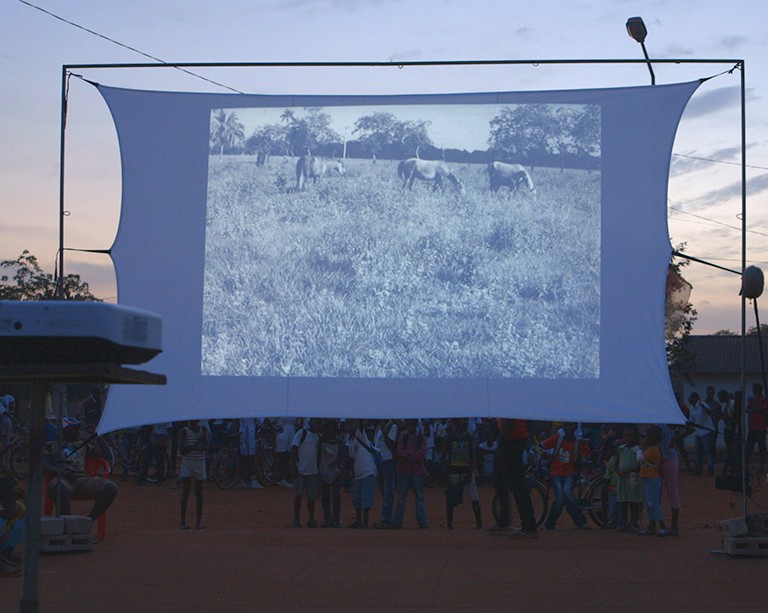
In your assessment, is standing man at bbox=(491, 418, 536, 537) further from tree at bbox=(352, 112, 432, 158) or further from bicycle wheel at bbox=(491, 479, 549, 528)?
tree at bbox=(352, 112, 432, 158)

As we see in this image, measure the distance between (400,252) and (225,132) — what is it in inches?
95.8

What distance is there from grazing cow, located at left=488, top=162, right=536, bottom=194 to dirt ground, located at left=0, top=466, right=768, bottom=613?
3901mm

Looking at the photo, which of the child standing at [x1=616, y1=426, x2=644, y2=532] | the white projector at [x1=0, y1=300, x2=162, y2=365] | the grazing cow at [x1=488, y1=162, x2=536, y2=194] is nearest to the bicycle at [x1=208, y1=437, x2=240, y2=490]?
the child standing at [x1=616, y1=426, x2=644, y2=532]

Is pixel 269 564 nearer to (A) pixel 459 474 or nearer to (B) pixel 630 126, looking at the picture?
(A) pixel 459 474

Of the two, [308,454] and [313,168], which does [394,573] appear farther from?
[308,454]

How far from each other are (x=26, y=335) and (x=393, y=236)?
669 cm

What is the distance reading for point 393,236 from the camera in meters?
11.4

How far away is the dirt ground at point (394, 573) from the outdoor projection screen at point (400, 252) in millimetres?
1488

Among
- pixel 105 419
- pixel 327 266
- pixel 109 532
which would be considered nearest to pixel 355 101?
pixel 327 266

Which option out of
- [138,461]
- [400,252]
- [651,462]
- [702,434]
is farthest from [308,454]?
[702,434]

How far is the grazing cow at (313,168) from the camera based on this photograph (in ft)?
38.2

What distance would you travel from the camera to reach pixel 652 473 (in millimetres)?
12742

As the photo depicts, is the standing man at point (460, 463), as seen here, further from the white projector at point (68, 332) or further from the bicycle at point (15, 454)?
the bicycle at point (15, 454)

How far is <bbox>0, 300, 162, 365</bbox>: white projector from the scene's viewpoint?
16.5 feet
